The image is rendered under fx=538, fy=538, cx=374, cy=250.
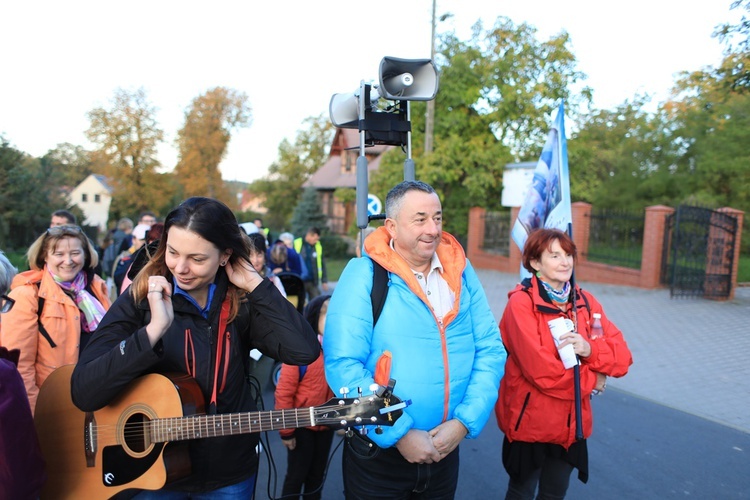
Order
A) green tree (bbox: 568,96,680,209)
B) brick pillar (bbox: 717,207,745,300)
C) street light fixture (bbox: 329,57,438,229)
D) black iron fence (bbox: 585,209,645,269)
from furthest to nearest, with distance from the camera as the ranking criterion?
green tree (bbox: 568,96,680,209) → black iron fence (bbox: 585,209,645,269) → brick pillar (bbox: 717,207,745,300) → street light fixture (bbox: 329,57,438,229)

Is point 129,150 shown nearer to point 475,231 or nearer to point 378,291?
point 475,231

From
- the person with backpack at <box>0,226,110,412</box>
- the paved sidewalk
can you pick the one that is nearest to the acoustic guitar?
the person with backpack at <box>0,226,110,412</box>

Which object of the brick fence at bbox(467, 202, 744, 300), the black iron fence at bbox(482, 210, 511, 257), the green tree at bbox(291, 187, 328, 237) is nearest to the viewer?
the brick fence at bbox(467, 202, 744, 300)

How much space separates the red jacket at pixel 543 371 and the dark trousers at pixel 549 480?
14 cm

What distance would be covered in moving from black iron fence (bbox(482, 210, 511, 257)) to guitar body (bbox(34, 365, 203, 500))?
17.9 meters

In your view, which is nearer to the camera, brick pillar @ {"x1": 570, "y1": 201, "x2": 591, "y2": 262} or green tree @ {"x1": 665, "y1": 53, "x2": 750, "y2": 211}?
brick pillar @ {"x1": 570, "y1": 201, "x2": 591, "y2": 262}

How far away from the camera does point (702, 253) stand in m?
11.8

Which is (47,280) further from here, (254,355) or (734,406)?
(734,406)

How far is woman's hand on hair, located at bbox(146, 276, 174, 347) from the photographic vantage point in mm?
1935

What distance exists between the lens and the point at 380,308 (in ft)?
7.84

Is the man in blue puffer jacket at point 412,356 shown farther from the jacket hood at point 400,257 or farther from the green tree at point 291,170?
the green tree at point 291,170

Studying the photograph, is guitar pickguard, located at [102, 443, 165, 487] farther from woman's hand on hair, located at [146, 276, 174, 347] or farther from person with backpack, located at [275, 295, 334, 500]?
person with backpack, located at [275, 295, 334, 500]

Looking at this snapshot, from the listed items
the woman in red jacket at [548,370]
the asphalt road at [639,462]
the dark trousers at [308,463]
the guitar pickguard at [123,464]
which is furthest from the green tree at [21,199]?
the woman in red jacket at [548,370]

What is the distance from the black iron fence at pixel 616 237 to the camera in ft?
46.8
